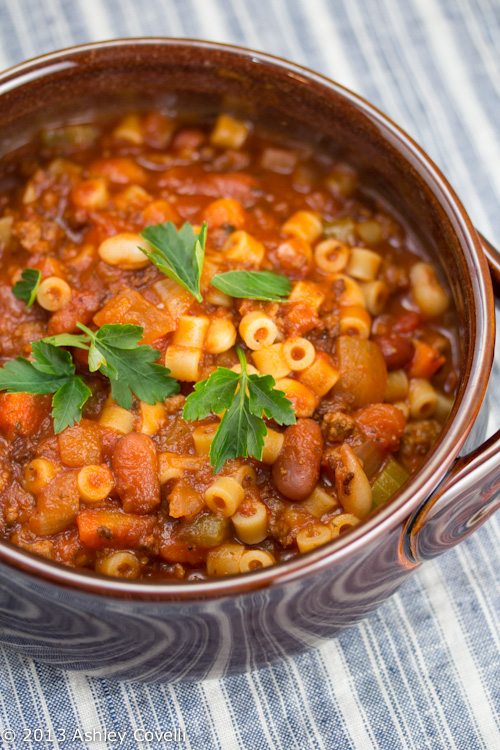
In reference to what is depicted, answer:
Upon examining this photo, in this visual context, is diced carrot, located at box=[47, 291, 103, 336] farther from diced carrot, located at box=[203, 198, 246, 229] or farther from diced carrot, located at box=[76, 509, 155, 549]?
diced carrot, located at box=[76, 509, 155, 549]

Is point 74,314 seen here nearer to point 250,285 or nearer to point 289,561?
point 250,285

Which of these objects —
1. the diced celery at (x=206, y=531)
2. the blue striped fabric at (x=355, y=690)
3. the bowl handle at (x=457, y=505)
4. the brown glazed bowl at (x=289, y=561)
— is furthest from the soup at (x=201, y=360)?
the blue striped fabric at (x=355, y=690)

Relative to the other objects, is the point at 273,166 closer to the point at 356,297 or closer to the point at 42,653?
the point at 356,297

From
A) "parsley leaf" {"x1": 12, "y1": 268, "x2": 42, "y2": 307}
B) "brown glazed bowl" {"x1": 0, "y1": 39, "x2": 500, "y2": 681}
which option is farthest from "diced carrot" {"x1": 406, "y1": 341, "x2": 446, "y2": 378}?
"parsley leaf" {"x1": 12, "y1": 268, "x2": 42, "y2": 307}

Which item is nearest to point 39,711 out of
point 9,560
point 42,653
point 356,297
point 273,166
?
point 42,653

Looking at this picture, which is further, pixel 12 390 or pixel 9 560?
pixel 12 390

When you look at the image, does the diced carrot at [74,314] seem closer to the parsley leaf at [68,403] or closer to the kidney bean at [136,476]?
the parsley leaf at [68,403]
